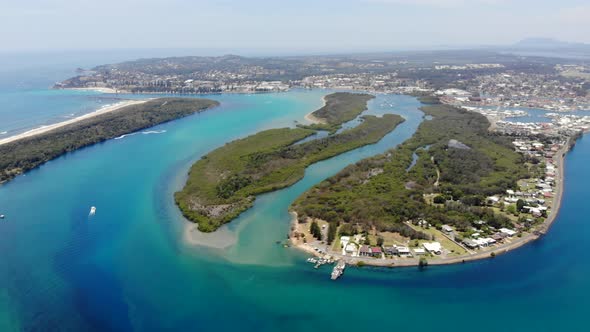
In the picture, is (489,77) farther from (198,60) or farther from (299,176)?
(198,60)

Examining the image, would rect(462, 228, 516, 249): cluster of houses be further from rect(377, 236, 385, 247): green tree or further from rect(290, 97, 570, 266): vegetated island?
rect(377, 236, 385, 247): green tree

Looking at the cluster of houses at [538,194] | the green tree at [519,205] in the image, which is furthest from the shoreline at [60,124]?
the green tree at [519,205]

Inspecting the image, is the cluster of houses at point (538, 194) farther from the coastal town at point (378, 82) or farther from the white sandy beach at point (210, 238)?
the coastal town at point (378, 82)

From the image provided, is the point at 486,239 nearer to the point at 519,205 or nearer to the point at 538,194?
the point at 519,205

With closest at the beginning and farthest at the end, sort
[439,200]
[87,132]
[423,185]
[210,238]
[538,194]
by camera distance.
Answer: [210,238], [439,200], [538,194], [423,185], [87,132]

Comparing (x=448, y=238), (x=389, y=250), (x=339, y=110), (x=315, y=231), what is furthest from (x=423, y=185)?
(x=339, y=110)

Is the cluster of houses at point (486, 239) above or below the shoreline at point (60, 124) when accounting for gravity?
below

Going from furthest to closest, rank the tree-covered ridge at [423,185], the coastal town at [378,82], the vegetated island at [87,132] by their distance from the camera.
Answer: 1. the coastal town at [378,82]
2. the vegetated island at [87,132]
3. the tree-covered ridge at [423,185]
